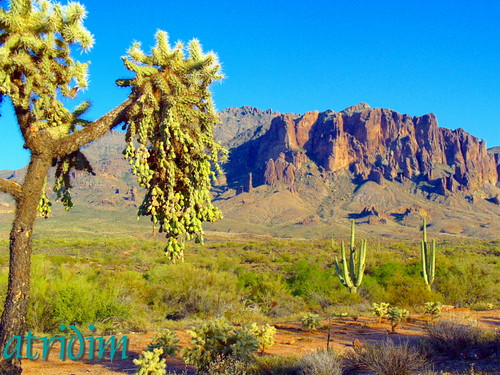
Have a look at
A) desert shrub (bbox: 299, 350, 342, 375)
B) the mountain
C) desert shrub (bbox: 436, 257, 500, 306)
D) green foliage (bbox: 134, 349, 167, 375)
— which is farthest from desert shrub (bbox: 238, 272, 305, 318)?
the mountain

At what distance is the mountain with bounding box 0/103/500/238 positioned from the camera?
10906 centimetres

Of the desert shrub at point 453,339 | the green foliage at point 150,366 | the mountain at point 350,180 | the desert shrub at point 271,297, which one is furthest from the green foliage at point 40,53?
the mountain at point 350,180

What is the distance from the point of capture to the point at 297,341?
35.2ft

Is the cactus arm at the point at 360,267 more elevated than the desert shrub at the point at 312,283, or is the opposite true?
the cactus arm at the point at 360,267

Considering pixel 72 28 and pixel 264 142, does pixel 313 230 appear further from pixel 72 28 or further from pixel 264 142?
pixel 72 28

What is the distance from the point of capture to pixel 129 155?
5.19 metres

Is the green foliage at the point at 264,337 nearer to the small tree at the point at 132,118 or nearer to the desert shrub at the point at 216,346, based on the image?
the desert shrub at the point at 216,346

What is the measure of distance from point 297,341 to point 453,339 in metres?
3.83

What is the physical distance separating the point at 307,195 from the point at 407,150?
45.9m

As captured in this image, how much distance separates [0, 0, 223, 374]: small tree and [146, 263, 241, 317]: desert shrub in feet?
37.9

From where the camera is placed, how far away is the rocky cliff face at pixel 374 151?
5615 inches

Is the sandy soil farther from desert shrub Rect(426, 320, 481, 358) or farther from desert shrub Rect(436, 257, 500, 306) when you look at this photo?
desert shrub Rect(436, 257, 500, 306)

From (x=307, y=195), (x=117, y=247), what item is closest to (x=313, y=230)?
(x=307, y=195)

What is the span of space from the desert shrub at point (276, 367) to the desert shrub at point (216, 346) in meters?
0.23
